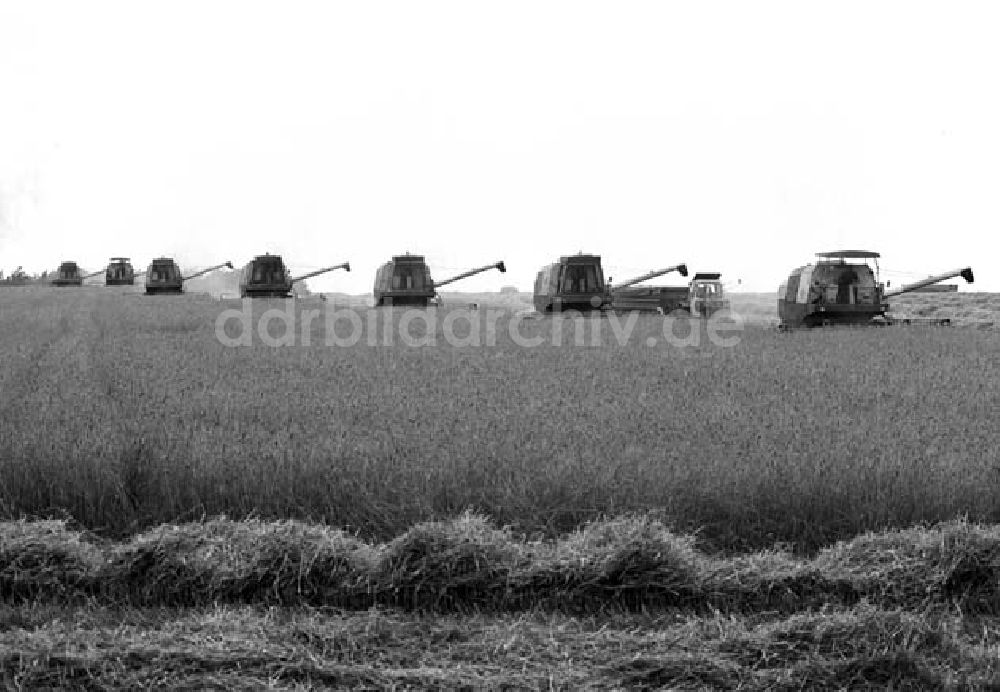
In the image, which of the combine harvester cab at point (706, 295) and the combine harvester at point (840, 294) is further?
the combine harvester cab at point (706, 295)

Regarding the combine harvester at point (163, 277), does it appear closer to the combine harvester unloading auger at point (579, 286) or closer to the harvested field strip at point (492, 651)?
the combine harvester unloading auger at point (579, 286)

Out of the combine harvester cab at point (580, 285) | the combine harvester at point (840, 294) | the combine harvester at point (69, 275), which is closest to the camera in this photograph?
the combine harvester at point (840, 294)

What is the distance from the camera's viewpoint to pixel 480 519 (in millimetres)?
6434

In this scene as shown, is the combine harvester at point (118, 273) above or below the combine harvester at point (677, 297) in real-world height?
above

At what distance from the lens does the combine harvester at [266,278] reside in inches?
1583

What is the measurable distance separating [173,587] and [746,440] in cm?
446

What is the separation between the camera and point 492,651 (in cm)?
536

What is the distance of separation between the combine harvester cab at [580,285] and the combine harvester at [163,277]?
2588 cm

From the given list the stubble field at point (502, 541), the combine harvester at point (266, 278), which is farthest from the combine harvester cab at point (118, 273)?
the stubble field at point (502, 541)

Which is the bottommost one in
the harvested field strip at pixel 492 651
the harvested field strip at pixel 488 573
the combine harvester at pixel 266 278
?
the harvested field strip at pixel 492 651

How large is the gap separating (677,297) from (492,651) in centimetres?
3392

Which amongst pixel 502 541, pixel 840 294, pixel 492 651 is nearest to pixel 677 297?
pixel 840 294

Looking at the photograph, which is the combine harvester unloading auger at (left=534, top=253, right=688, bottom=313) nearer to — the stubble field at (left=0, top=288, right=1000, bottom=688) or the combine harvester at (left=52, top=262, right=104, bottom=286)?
the stubble field at (left=0, top=288, right=1000, bottom=688)

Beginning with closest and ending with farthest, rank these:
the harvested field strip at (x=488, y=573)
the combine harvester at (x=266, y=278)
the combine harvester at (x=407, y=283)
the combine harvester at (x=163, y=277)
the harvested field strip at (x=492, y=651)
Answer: the harvested field strip at (x=492, y=651), the harvested field strip at (x=488, y=573), the combine harvester at (x=407, y=283), the combine harvester at (x=266, y=278), the combine harvester at (x=163, y=277)
